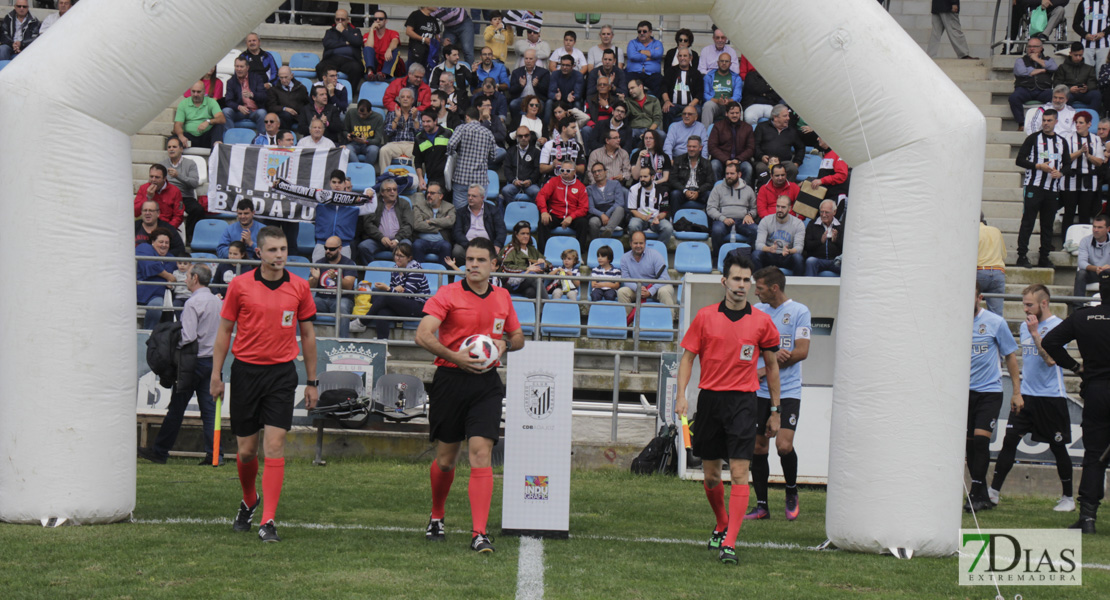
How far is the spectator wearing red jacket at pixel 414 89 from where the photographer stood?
17.8 m

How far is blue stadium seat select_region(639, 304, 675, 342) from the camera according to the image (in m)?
14.4

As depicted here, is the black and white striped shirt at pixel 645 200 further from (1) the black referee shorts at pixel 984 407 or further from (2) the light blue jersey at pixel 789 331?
(2) the light blue jersey at pixel 789 331

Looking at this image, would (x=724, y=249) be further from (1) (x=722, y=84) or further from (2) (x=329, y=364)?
(2) (x=329, y=364)

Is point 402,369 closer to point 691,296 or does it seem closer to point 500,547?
point 691,296

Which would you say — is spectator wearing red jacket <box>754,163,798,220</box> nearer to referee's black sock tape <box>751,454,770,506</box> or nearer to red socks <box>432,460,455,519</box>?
referee's black sock tape <box>751,454,770,506</box>

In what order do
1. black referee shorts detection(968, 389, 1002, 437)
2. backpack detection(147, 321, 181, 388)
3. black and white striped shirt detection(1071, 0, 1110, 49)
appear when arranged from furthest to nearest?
black and white striped shirt detection(1071, 0, 1110, 49) → backpack detection(147, 321, 181, 388) → black referee shorts detection(968, 389, 1002, 437)

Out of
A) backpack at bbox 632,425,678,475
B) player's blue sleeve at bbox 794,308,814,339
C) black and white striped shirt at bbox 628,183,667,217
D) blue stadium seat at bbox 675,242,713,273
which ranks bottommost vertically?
backpack at bbox 632,425,678,475

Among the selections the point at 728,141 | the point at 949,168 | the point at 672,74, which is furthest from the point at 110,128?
the point at 672,74

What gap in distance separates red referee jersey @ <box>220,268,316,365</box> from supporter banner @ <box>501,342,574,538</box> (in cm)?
152

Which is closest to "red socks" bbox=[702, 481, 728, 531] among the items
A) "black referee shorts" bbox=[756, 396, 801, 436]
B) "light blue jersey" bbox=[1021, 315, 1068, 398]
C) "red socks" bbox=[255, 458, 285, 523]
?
"black referee shorts" bbox=[756, 396, 801, 436]

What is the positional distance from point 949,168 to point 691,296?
16.0 ft

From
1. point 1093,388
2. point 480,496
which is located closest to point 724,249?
point 1093,388

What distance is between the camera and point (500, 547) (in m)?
7.53

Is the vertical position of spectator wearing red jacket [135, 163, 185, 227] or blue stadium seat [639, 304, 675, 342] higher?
spectator wearing red jacket [135, 163, 185, 227]
